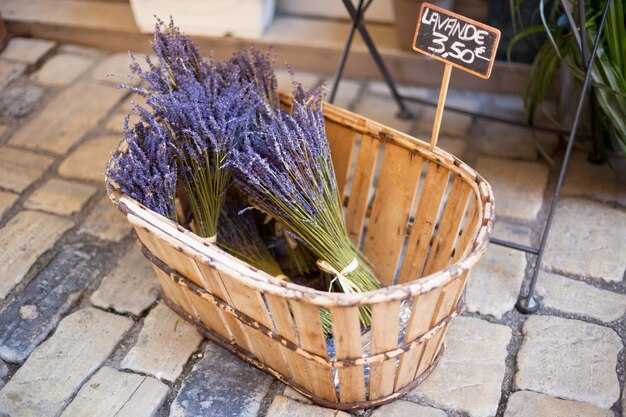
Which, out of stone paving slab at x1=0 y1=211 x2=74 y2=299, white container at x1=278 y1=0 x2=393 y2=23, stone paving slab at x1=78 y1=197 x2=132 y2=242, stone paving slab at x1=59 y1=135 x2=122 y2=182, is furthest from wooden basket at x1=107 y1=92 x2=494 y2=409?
white container at x1=278 y1=0 x2=393 y2=23

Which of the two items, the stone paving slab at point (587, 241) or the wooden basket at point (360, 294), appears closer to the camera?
the wooden basket at point (360, 294)

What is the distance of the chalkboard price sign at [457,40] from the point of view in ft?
5.80

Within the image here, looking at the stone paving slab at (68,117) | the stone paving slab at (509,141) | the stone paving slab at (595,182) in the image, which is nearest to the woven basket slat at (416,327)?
the stone paving slab at (595,182)

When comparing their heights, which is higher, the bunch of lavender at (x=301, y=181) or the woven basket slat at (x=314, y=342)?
the bunch of lavender at (x=301, y=181)

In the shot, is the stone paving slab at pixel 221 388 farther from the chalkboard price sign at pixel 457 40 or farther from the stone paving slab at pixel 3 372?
the chalkboard price sign at pixel 457 40

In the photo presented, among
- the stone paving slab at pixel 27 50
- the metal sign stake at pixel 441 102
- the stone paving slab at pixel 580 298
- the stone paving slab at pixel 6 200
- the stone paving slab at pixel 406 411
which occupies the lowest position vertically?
the stone paving slab at pixel 6 200

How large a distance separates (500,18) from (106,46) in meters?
1.93

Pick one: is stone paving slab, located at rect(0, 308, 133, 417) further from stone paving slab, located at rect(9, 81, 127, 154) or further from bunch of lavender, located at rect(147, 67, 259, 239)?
stone paving slab, located at rect(9, 81, 127, 154)

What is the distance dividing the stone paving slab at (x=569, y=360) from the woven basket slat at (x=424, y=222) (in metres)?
0.39

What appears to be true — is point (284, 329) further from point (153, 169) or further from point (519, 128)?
point (519, 128)

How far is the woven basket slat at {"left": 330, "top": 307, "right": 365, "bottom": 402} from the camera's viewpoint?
5.28 ft

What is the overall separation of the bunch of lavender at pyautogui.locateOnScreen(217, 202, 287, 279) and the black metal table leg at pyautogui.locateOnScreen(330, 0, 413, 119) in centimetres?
70

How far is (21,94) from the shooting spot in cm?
320

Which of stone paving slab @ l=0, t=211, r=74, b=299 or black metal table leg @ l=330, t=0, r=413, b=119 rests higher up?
black metal table leg @ l=330, t=0, r=413, b=119
